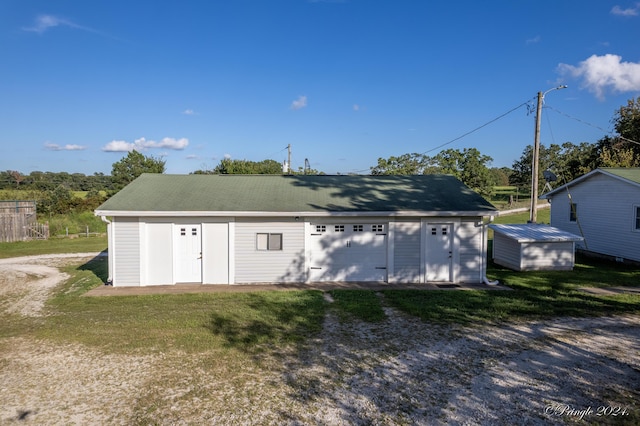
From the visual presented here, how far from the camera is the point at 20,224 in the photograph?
2294 cm

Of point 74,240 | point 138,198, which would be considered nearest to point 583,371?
point 138,198

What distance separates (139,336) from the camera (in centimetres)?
750

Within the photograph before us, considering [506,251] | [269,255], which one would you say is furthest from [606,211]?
[269,255]

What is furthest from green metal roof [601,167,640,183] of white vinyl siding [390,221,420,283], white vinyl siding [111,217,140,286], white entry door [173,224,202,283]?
white vinyl siding [111,217,140,286]

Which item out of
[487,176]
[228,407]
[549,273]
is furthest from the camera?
[487,176]

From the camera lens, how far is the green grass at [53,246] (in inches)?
753

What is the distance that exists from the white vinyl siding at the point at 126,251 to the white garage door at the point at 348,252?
5232 millimetres

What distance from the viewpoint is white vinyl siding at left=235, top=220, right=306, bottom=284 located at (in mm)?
11906

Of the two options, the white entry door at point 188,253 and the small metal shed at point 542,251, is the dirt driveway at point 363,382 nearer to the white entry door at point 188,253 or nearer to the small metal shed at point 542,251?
the white entry door at point 188,253

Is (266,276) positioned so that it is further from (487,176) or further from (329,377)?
(487,176)

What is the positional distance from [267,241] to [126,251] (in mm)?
4199

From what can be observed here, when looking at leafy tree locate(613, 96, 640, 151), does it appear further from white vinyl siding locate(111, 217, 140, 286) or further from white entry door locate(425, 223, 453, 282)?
white vinyl siding locate(111, 217, 140, 286)

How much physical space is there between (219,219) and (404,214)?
561 centimetres

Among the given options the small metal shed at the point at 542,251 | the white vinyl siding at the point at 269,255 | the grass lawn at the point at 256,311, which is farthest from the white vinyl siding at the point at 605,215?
the white vinyl siding at the point at 269,255
